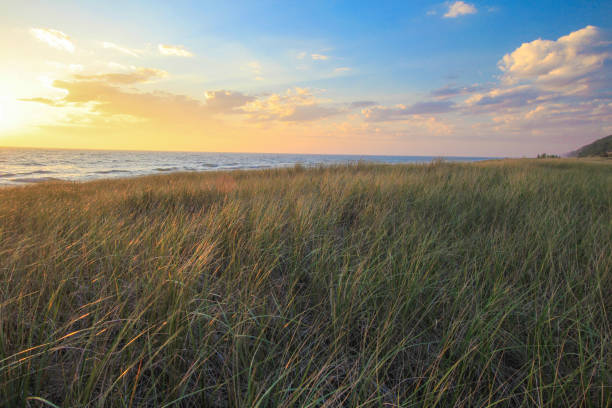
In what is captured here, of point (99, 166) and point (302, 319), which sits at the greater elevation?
point (99, 166)

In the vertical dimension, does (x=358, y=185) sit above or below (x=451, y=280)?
above

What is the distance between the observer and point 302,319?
140 centimetres

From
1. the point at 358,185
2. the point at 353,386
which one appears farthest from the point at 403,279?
the point at 358,185

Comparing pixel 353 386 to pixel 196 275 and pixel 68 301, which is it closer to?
pixel 196 275

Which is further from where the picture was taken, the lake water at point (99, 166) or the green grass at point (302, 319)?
the lake water at point (99, 166)

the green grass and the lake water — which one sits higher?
the lake water

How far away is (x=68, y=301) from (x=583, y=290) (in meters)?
3.22

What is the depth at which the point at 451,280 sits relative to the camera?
158cm

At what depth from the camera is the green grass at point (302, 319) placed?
37.7 inches

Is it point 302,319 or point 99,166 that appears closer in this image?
point 302,319

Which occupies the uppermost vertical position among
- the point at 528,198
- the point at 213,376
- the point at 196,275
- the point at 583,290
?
the point at 528,198

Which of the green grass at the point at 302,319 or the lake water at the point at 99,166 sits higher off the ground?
the lake water at the point at 99,166

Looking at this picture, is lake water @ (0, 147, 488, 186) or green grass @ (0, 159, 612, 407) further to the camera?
lake water @ (0, 147, 488, 186)

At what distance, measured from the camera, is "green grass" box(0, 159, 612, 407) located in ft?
3.14
